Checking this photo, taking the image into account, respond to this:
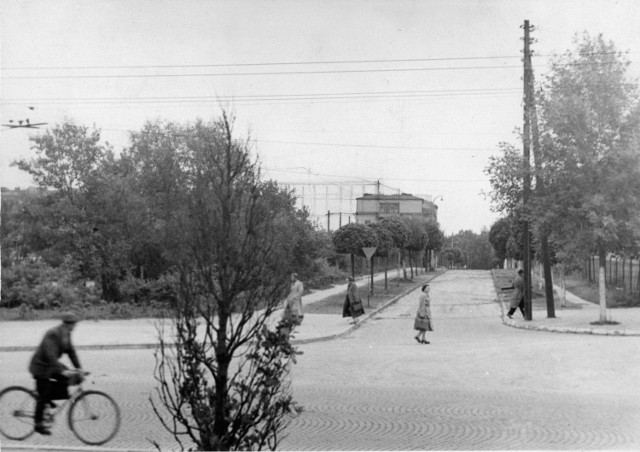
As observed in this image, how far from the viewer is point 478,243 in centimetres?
10556

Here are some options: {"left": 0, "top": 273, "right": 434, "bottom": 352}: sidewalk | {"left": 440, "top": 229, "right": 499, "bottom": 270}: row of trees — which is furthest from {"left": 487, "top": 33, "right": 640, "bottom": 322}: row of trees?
{"left": 440, "top": 229, "right": 499, "bottom": 270}: row of trees

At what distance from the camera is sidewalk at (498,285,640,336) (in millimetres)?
18266

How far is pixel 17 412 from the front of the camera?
300 inches

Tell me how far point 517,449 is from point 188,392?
3.85 m

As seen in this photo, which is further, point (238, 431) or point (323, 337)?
point (323, 337)

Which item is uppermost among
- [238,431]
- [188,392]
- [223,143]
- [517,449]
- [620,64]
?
[620,64]

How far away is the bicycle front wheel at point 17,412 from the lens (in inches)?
300

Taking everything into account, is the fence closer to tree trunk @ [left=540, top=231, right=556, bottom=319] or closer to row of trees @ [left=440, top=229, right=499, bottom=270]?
tree trunk @ [left=540, top=231, right=556, bottom=319]

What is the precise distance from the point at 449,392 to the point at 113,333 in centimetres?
1059

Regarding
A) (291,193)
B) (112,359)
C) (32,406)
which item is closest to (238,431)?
(32,406)

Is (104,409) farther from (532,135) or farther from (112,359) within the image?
(532,135)

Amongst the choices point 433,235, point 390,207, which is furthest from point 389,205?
point 433,235

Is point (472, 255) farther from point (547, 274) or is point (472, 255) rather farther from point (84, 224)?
point (84, 224)

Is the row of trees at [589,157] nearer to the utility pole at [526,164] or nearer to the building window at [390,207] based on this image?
the utility pole at [526,164]
